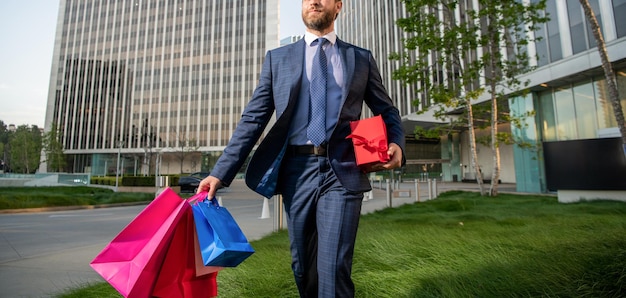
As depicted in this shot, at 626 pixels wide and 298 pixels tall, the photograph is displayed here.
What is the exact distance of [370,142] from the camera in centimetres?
151

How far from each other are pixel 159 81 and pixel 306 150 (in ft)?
220

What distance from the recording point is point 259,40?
195 ft

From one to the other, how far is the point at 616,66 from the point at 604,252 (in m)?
18.1

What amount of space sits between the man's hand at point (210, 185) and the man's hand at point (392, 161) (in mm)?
718

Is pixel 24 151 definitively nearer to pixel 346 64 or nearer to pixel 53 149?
pixel 53 149

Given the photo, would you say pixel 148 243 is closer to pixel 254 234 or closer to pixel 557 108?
pixel 254 234

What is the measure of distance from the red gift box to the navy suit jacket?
136 millimetres

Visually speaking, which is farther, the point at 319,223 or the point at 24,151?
the point at 24,151

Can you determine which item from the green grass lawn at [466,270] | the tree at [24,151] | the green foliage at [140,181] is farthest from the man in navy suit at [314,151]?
the tree at [24,151]

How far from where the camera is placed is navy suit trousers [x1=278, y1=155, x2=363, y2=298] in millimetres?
1524

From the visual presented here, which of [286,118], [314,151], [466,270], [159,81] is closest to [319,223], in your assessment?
[314,151]

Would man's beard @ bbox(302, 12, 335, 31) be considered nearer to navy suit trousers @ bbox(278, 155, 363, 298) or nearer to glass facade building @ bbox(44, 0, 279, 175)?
navy suit trousers @ bbox(278, 155, 363, 298)

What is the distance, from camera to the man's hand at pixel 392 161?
5.05 ft

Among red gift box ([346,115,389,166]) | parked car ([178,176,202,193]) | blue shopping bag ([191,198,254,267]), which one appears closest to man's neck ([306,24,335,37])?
red gift box ([346,115,389,166])
